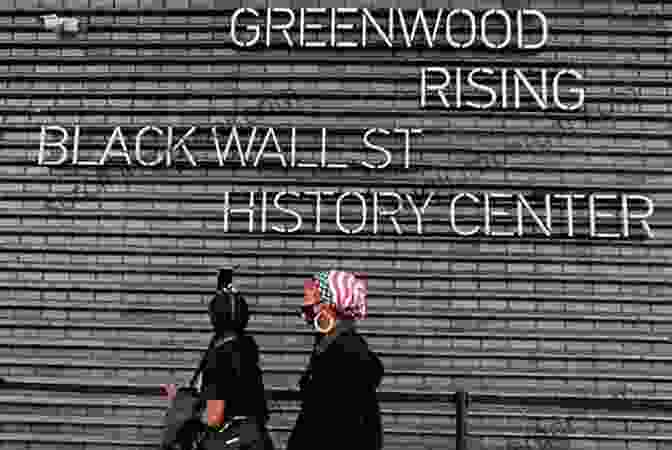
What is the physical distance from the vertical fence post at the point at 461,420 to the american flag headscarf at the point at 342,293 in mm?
1271

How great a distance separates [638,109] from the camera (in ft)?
23.6

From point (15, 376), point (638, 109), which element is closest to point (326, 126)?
point (638, 109)

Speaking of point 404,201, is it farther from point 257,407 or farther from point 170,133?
point 257,407

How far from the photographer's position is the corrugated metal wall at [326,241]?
690 centimetres

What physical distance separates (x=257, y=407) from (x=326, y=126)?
348 centimetres

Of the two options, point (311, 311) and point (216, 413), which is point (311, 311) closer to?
point (311, 311)

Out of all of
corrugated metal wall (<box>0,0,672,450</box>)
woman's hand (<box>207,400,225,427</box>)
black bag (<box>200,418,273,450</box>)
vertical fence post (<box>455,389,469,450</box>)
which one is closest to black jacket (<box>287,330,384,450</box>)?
black bag (<box>200,418,273,450</box>)

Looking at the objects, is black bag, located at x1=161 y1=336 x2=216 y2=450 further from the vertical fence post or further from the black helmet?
the vertical fence post

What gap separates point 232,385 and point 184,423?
36 centimetres

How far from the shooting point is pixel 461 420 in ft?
16.8

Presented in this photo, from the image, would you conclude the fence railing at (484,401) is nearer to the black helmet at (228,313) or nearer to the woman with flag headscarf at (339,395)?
the black helmet at (228,313)

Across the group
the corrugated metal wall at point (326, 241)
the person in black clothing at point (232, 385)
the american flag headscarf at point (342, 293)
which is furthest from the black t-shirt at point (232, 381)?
the corrugated metal wall at point (326, 241)

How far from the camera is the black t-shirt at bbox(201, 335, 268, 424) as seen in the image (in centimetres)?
416

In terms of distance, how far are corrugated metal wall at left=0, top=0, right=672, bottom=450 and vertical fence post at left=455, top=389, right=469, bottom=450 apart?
156 cm
